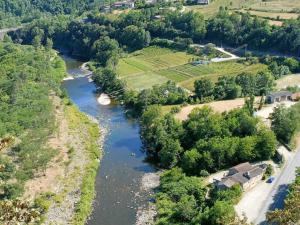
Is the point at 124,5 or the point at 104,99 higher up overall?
the point at 124,5

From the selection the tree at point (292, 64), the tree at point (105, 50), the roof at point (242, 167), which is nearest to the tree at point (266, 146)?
the roof at point (242, 167)

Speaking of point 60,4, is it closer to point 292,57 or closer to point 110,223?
point 292,57

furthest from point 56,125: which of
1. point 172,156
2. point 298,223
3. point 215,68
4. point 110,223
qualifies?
point 298,223

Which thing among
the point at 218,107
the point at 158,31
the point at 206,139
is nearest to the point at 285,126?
the point at 206,139

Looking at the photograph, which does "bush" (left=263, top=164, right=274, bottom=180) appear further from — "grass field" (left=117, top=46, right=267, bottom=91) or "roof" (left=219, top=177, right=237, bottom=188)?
"grass field" (left=117, top=46, right=267, bottom=91)

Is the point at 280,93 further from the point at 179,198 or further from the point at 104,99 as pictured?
the point at 104,99

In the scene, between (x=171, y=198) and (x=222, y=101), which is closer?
(x=171, y=198)

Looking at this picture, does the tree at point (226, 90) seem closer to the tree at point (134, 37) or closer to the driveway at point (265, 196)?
the driveway at point (265, 196)

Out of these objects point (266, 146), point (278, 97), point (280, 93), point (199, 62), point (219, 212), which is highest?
point (280, 93)

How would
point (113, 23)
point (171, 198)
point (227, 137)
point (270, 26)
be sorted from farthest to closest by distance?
point (113, 23), point (270, 26), point (227, 137), point (171, 198)
